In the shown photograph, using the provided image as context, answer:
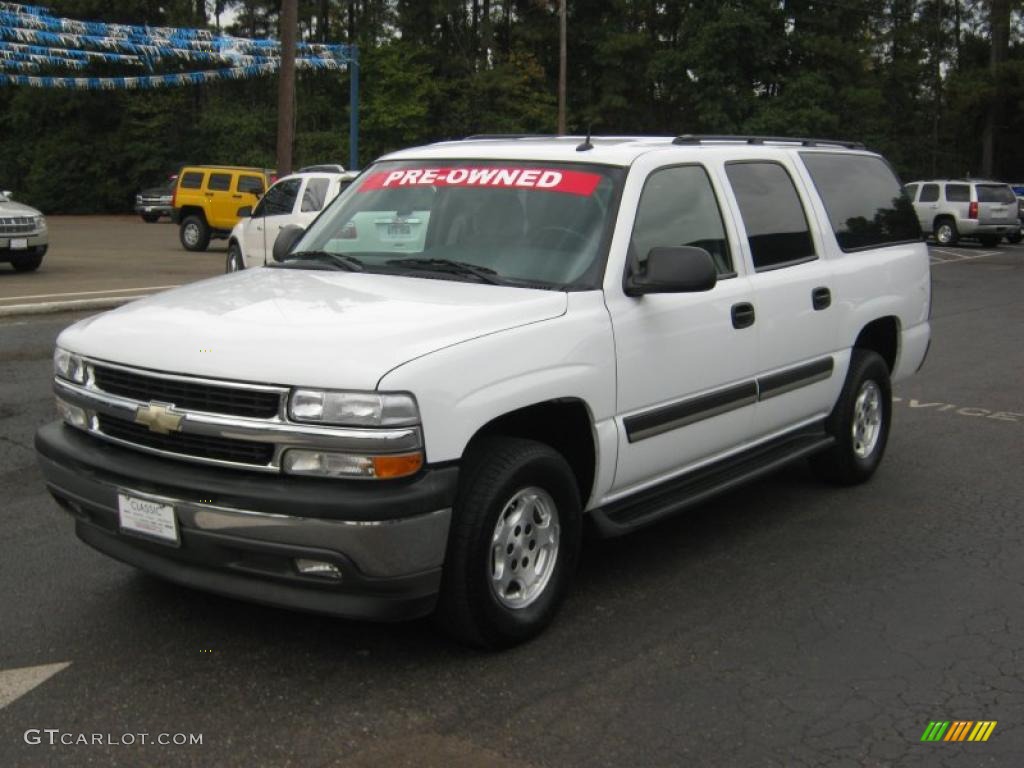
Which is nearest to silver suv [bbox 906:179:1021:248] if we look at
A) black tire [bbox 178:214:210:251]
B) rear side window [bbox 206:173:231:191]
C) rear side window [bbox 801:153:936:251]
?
rear side window [bbox 206:173:231:191]

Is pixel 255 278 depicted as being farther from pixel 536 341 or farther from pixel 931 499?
pixel 931 499

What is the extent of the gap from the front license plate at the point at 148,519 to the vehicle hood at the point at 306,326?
1.47ft

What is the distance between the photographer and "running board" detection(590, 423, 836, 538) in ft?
14.7

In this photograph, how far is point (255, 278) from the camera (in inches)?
184

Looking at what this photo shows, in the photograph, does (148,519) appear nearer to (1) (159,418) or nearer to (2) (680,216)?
(1) (159,418)

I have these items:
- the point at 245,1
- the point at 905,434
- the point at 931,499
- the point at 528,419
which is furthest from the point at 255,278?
the point at 245,1

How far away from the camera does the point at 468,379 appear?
365 centimetres

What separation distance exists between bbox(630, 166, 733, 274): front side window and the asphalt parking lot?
1.41 metres

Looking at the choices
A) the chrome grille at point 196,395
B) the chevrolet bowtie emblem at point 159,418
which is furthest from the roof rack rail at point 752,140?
the chevrolet bowtie emblem at point 159,418

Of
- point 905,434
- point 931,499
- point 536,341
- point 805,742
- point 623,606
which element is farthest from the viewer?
point 905,434

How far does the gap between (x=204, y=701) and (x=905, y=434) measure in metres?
5.60

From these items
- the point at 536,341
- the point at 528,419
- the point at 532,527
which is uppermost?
the point at 536,341

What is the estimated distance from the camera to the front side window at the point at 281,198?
1739 cm

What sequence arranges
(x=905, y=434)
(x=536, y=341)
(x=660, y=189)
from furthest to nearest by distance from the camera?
(x=905, y=434) → (x=660, y=189) → (x=536, y=341)
